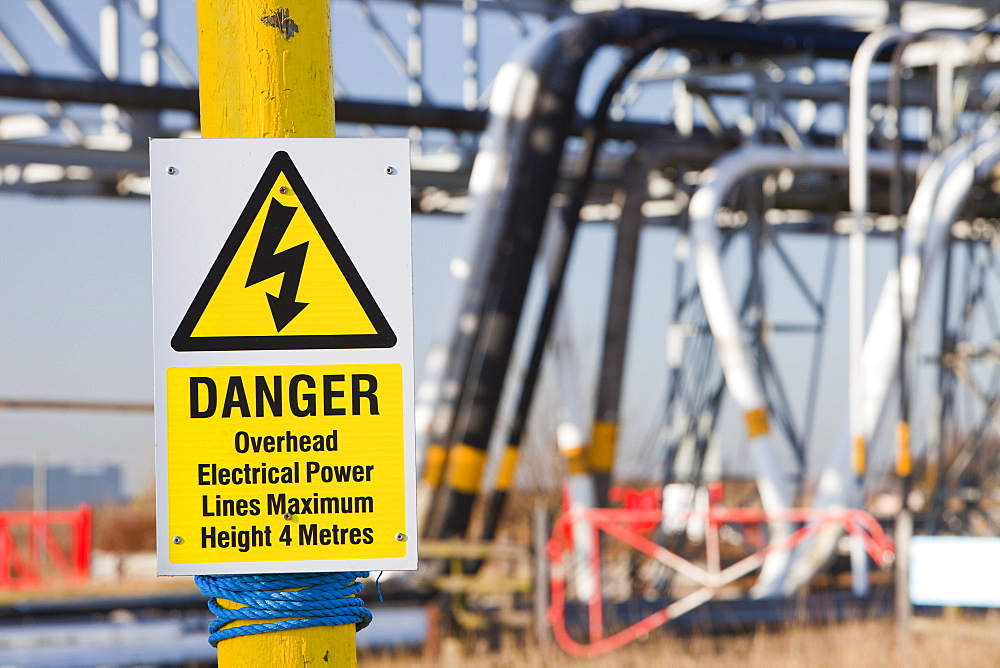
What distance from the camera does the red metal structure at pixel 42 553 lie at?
1950 cm

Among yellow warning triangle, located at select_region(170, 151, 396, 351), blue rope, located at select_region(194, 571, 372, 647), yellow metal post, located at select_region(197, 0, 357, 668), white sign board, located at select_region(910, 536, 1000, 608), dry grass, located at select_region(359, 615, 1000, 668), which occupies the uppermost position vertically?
yellow metal post, located at select_region(197, 0, 357, 668)

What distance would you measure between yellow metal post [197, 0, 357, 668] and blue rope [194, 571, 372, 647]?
0.02 metres

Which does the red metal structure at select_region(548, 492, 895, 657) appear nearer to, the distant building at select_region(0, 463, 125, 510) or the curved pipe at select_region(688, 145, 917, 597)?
the curved pipe at select_region(688, 145, 917, 597)

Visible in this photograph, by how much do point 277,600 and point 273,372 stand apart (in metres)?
0.34

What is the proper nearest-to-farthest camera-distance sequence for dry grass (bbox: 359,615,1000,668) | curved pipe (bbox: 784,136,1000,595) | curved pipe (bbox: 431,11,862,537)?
dry grass (bbox: 359,615,1000,668) < curved pipe (bbox: 431,11,862,537) < curved pipe (bbox: 784,136,1000,595)

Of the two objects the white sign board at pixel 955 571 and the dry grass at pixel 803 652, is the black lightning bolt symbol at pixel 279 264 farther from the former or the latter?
the white sign board at pixel 955 571

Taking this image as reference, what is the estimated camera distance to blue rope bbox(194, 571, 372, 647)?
195 cm

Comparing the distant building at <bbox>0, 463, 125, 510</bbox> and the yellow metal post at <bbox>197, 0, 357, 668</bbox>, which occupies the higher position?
the yellow metal post at <bbox>197, 0, 357, 668</bbox>

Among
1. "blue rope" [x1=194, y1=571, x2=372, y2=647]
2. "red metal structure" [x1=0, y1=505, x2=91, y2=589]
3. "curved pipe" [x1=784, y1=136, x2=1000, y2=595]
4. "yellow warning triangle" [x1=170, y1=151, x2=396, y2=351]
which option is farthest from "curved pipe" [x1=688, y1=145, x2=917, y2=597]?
"yellow warning triangle" [x1=170, y1=151, x2=396, y2=351]

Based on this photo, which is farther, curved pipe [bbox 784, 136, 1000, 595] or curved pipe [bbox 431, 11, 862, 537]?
curved pipe [bbox 784, 136, 1000, 595]

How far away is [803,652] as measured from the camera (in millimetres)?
8633

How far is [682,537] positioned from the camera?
17.3 m

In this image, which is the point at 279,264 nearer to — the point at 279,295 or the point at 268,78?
the point at 279,295

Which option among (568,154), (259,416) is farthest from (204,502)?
(568,154)
